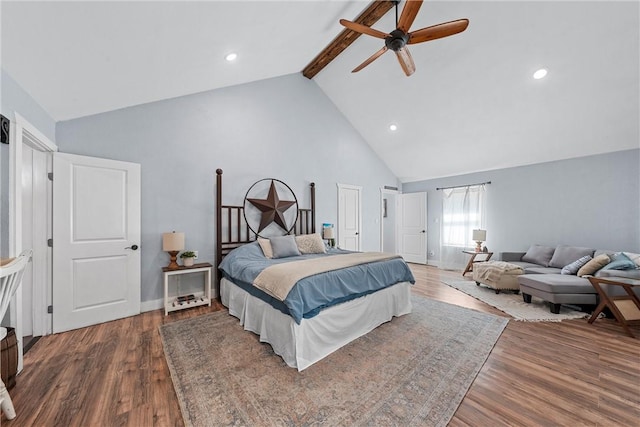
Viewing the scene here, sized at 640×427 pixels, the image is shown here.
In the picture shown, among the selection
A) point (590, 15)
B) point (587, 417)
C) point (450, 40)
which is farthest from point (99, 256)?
point (590, 15)

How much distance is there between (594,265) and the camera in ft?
11.5

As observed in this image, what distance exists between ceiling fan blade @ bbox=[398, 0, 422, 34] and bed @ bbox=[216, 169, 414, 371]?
2399 mm

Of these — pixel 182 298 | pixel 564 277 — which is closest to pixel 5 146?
pixel 182 298

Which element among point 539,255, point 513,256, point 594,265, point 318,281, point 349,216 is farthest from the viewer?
point 349,216

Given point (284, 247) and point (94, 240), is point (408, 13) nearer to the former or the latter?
point (284, 247)

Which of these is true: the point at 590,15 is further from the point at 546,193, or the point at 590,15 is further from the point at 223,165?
the point at 223,165

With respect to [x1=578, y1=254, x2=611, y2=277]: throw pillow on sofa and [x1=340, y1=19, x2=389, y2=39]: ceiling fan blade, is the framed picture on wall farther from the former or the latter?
[x1=578, y1=254, x2=611, y2=277]: throw pillow on sofa

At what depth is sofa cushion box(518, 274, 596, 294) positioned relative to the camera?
126 inches

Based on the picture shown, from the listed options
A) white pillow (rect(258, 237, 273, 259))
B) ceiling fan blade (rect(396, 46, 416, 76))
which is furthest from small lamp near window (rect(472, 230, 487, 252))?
white pillow (rect(258, 237, 273, 259))

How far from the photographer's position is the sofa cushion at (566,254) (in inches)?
162

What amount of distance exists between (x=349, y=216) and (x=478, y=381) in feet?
13.8

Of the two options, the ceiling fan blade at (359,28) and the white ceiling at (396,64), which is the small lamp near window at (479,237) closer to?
the white ceiling at (396,64)

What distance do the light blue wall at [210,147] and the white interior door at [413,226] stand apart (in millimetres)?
2363

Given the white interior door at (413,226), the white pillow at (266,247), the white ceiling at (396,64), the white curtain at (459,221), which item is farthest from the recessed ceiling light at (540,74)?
the white pillow at (266,247)
